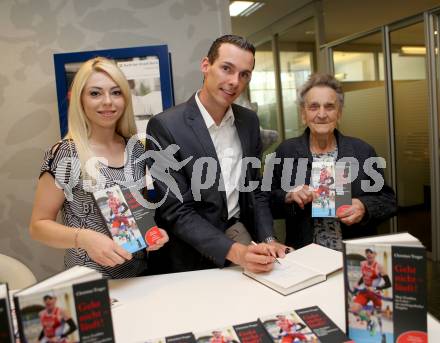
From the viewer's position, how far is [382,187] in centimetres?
212

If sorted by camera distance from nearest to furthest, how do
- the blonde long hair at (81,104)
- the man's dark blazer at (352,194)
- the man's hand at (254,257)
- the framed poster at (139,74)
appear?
1. the man's hand at (254,257)
2. the blonde long hair at (81,104)
3. the man's dark blazer at (352,194)
4. the framed poster at (139,74)

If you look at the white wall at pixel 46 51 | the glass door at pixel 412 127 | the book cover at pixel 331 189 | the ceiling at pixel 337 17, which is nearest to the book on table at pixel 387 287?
the book cover at pixel 331 189

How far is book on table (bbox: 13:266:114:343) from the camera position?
2.89 feet

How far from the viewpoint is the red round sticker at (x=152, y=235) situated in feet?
4.83

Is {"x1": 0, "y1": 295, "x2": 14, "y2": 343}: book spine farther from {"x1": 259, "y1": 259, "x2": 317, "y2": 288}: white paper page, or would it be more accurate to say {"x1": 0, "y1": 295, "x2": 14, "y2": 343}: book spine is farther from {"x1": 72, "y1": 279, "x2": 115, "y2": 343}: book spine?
{"x1": 259, "y1": 259, "x2": 317, "y2": 288}: white paper page

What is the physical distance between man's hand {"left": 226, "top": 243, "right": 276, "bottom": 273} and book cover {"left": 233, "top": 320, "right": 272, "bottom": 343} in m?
0.39

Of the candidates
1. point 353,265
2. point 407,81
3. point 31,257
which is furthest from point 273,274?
point 407,81

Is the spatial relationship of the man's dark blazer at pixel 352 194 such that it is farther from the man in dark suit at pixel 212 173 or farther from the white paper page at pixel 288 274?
the white paper page at pixel 288 274

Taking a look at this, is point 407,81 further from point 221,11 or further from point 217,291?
point 217,291

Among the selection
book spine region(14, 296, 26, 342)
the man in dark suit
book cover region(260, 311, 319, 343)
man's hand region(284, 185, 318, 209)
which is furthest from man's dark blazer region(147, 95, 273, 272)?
book spine region(14, 296, 26, 342)

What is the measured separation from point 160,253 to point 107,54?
1.39 meters

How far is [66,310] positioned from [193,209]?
94 cm

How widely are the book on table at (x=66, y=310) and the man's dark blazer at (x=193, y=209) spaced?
0.76 m

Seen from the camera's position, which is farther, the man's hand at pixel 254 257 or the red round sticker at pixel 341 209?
the red round sticker at pixel 341 209
